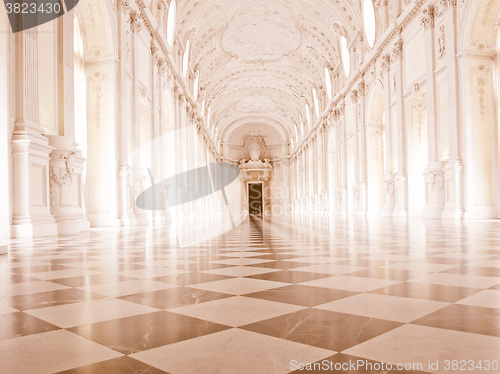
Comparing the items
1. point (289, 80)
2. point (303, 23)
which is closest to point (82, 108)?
point (303, 23)

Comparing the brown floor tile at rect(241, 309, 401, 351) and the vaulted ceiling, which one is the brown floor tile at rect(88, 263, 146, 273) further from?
the vaulted ceiling

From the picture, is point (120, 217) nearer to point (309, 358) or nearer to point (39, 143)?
point (39, 143)

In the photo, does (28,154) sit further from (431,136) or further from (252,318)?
(431,136)

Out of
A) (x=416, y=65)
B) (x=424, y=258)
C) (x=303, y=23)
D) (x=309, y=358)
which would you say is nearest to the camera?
(x=309, y=358)

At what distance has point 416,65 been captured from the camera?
15641mm

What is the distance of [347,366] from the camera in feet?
3.70

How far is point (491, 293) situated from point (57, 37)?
336 inches

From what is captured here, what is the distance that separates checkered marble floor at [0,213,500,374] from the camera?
119 cm

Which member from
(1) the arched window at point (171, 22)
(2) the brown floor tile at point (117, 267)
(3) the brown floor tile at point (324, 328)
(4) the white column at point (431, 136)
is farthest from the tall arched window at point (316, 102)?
(3) the brown floor tile at point (324, 328)

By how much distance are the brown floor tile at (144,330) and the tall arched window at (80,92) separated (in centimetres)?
1060

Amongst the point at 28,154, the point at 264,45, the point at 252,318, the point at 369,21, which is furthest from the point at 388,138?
the point at 252,318

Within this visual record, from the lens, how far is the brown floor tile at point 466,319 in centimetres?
146

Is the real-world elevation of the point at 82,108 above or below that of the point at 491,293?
above

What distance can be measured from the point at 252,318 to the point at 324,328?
0.30m
